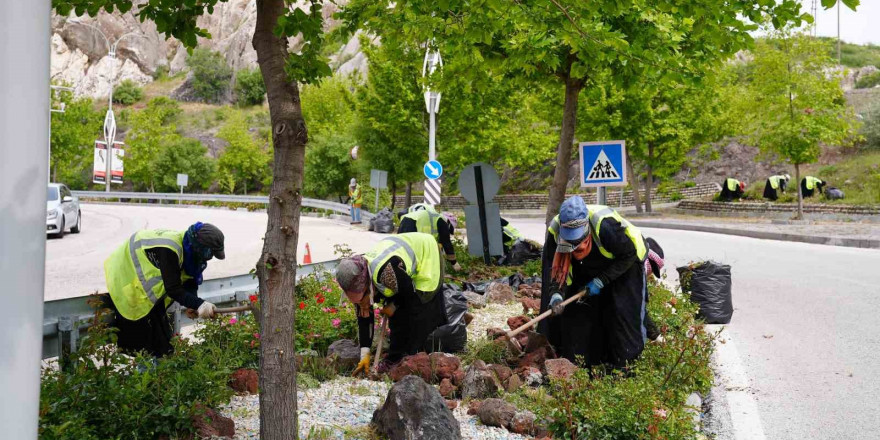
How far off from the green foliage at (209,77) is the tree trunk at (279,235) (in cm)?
10146

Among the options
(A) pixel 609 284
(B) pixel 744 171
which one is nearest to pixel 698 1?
(A) pixel 609 284

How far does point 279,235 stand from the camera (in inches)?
135

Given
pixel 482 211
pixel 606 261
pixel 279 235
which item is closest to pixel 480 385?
pixel 606 261

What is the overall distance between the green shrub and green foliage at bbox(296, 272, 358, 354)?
332ft

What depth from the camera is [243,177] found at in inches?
2297

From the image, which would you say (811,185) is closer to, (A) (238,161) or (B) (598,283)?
(B) (598,283)

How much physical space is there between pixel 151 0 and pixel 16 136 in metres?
2.30

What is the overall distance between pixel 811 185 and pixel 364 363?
1017 inches

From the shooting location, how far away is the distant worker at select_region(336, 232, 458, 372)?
560 centimetres

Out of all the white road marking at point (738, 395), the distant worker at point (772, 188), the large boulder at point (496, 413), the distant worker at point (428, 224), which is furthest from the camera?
the distant worker at point (772, 188)

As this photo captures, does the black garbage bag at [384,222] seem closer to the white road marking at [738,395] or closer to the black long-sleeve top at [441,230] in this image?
the black long-sleeve top at [441,230]

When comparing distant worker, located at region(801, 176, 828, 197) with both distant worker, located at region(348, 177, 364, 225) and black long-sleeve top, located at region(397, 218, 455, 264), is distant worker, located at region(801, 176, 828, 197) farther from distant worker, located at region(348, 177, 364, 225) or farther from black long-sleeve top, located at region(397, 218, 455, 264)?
Result: black long-sleeve top, located at region(397, 218, 455, 264)

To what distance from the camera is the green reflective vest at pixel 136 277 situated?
17.8 ft

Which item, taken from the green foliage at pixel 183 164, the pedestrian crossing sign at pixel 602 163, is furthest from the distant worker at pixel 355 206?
the green foliage at pixel 183 164
